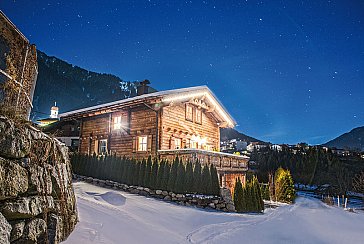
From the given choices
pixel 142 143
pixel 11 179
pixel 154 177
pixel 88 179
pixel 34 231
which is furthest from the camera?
pixel 142 143

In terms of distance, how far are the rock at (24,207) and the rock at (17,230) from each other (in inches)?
3.1

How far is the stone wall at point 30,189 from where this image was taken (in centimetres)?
319

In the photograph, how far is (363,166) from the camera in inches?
1640

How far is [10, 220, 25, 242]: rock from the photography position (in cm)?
319

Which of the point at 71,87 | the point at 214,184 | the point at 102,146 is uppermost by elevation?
the point at 71,87

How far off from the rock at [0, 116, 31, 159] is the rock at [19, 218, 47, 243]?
0.99 meters

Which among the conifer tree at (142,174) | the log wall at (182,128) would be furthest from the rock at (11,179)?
the log wall at (182,128)

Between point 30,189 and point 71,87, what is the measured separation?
151 metres

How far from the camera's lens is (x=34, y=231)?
11.7ft

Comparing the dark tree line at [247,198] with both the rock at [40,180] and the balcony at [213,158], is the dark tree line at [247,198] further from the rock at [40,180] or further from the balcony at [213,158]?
the rock at [40,180]

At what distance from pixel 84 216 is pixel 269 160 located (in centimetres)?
4708

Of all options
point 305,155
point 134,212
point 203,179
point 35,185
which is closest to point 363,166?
point 305,155

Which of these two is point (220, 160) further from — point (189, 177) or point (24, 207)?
point (24, 207)

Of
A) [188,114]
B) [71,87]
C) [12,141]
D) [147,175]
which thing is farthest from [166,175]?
[71,87]
